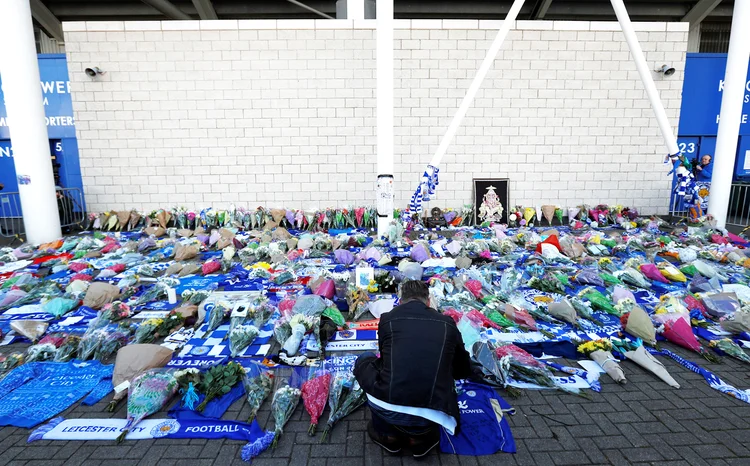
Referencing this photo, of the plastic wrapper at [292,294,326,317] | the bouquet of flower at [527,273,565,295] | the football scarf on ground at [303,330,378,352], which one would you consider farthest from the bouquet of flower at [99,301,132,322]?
the bouquet of flower at [527,273,565,295]

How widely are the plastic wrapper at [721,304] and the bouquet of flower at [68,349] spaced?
6.96 meters

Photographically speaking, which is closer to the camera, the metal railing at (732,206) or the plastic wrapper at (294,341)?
the plastic wrapper at (294,341)

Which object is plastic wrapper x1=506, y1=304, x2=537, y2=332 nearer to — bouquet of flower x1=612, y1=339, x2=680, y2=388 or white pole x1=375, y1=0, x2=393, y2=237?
bouquet of flower x1=612, y1=339, x2=680, y2=388

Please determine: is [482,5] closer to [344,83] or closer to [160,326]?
[344,83]

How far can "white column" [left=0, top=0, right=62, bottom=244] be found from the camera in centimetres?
757

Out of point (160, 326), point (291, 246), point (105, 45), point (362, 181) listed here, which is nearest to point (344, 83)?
point (362, 181)

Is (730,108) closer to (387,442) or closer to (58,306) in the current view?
(387,442)

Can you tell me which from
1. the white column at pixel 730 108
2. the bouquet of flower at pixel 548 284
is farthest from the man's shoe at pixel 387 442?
the white column at pixel 730 108

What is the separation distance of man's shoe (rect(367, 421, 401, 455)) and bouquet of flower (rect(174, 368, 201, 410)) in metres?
1.43

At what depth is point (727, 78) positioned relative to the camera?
8438mm

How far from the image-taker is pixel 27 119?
7871 millimetres

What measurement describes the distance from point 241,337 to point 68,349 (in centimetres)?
164

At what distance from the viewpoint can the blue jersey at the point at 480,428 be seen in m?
2.62

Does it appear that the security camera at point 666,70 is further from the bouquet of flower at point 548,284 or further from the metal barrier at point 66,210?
the metal barrier at point 66,210
